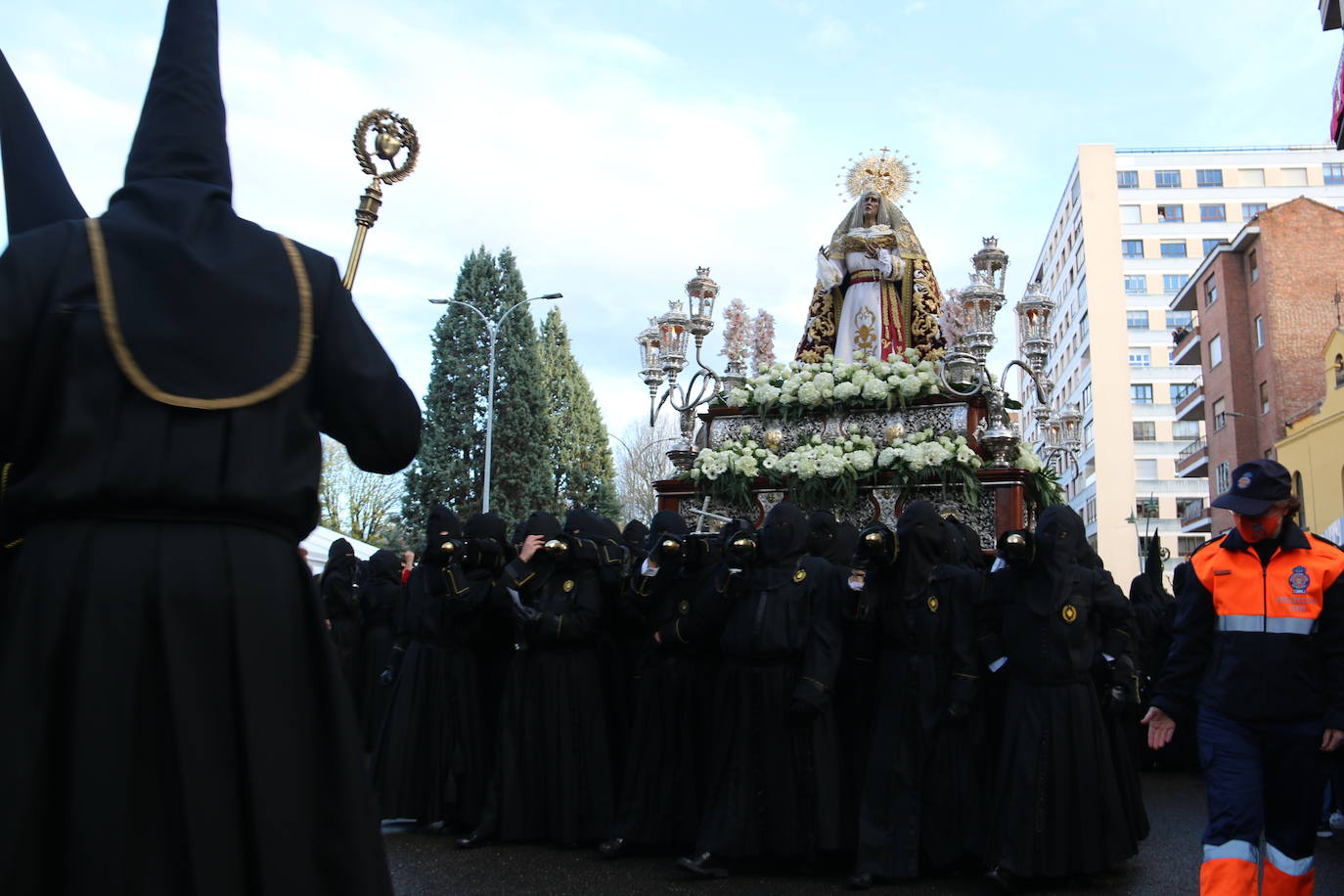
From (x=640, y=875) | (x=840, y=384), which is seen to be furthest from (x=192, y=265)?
(x=840, y=384)

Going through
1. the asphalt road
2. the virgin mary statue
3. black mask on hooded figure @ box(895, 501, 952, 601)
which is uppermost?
the virgin mary statue

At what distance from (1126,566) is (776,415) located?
221 ft

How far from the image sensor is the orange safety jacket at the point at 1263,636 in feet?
17.1

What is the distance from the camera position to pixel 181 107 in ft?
9.14

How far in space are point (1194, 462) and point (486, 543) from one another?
56.1 meters

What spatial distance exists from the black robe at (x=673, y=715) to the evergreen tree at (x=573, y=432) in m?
41.1

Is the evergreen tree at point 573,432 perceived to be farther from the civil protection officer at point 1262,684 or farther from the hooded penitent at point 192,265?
the hooded penitent at point 192,265

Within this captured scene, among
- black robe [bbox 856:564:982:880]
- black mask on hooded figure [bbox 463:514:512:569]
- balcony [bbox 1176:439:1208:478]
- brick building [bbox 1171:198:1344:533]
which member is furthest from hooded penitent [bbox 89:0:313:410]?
balcony [bbox 1176:439:1208:478]

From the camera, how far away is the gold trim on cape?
251 centimetres

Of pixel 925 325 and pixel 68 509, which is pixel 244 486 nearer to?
pixel 68 509

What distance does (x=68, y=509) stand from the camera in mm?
2459

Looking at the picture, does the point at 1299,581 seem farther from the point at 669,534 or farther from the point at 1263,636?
the point at 669,534

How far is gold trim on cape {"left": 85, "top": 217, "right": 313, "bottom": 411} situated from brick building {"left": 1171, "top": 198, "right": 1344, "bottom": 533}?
155ft

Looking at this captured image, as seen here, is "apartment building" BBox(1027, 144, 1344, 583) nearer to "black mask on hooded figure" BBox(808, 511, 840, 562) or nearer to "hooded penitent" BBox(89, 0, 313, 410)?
"black mask on hooded figure" BBox(808, 511, 840, 562)
